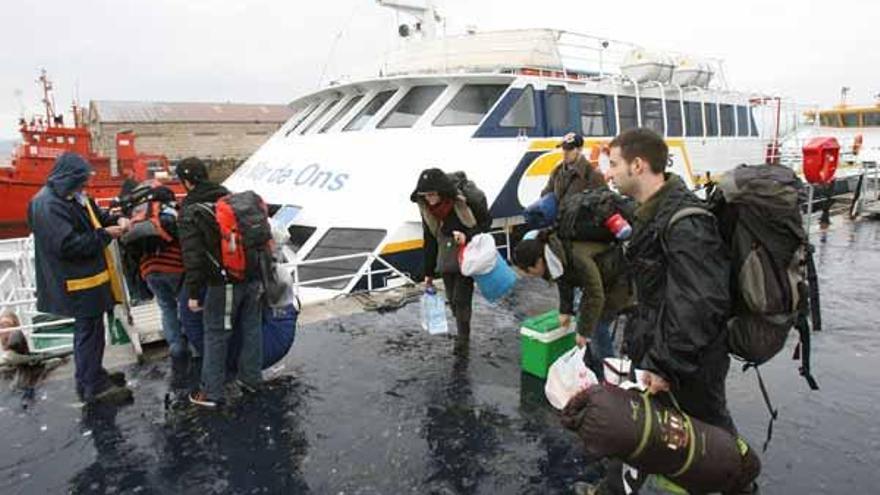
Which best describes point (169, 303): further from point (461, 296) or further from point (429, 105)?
point (429, 105)

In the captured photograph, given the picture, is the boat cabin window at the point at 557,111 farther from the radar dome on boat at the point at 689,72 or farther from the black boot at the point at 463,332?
the black boot at the point at 463,332

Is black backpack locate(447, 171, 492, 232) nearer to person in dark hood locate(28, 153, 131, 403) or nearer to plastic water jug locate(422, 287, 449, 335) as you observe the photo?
plastic water jug locate(422, 287, 449, 335)

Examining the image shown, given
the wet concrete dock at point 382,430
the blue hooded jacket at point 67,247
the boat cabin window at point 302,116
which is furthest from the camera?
the boat cabin window at point 302,116

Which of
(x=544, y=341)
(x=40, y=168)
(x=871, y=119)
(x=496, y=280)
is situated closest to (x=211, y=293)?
(x=496, y=280)

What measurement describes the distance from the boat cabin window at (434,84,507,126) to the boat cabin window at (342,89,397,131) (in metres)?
1.29

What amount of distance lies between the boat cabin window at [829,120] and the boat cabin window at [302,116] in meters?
23.7

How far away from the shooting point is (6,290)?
10062 mm

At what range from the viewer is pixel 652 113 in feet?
37.4

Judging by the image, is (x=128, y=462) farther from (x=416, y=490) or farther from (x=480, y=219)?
(x=480, y=219)

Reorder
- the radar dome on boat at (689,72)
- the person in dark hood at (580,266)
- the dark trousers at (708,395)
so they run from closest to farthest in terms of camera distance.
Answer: the dark trousers at (708,395), the person in dark hood at (580,266), the radar dome on boat at (689,72)

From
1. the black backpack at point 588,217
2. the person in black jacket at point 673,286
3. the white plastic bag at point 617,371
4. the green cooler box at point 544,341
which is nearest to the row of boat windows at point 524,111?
the green cooler box at point 544,341

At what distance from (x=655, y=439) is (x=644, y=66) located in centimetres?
1026

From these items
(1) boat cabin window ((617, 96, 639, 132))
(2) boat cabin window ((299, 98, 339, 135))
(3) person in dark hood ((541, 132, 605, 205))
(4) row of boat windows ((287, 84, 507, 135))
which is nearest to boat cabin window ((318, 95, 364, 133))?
(4) row of boat windows ((287, 84, 507, 135))

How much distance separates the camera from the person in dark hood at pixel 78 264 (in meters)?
3.94
